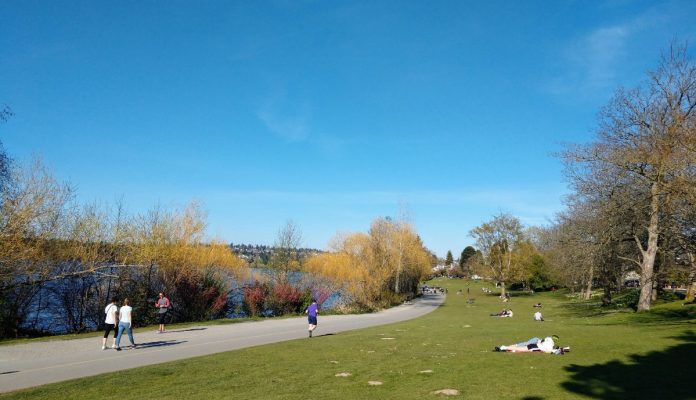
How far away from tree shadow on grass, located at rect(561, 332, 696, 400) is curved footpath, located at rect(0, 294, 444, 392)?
11.6 meters

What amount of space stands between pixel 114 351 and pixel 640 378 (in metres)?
15.9

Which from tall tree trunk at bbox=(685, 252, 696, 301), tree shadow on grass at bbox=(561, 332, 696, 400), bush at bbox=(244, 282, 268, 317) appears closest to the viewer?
tree shadow on grass at bbox=(561, 332, 696, 400)

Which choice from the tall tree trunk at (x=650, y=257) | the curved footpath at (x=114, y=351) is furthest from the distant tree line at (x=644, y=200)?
the curved footpath at (x=114, y=351)

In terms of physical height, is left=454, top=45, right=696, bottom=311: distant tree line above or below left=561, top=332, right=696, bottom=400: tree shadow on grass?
above

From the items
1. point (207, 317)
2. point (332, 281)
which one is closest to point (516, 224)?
point (332, 281)

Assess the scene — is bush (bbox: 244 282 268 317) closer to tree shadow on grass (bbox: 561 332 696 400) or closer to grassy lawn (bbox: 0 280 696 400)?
grassy lawn (bbox: 0 280 696 400)

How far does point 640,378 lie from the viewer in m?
9.39

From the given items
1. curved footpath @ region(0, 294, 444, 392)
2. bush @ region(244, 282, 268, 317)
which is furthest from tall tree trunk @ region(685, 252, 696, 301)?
bush @ region(244, 282, 268, 317)

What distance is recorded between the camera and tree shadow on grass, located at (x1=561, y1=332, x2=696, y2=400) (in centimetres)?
811

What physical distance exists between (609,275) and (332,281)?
73.0 feet

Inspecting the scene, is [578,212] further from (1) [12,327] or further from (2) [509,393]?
(1) [12,327]

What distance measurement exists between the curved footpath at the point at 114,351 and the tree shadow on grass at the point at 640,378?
11.6 m

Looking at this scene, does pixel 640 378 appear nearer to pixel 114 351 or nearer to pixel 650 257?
pixel 114 351

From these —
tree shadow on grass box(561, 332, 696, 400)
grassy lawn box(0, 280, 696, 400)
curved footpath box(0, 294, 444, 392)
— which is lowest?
curved footpath box(0, 294, 444, 392)
